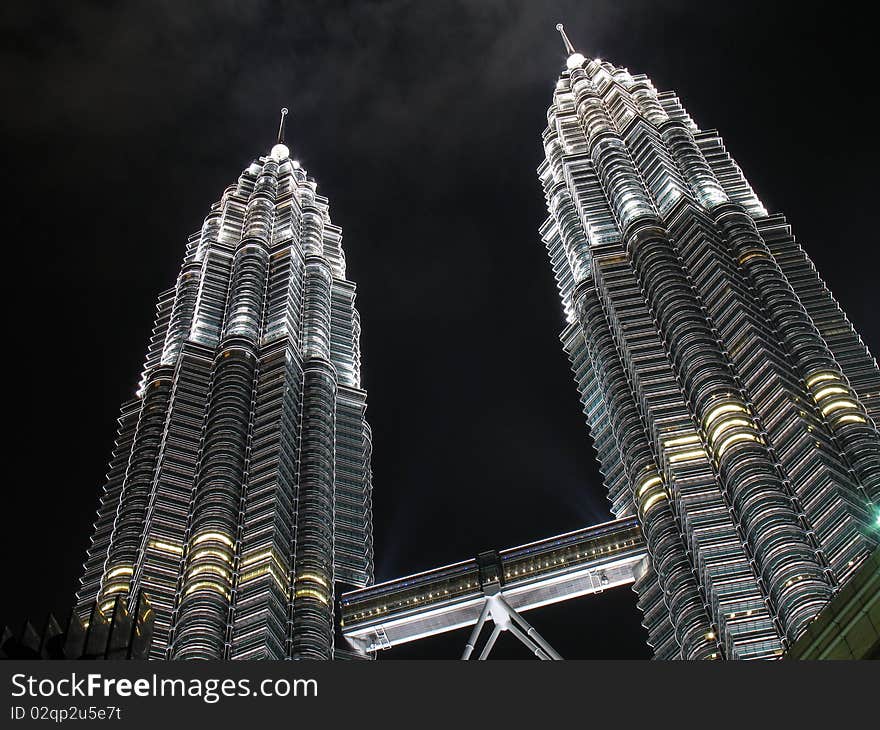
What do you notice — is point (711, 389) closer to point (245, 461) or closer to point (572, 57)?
point (245, 461)

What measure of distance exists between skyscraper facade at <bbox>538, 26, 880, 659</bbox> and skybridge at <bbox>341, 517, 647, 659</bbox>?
2858 mm

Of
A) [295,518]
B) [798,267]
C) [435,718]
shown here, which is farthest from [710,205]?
[435,718]

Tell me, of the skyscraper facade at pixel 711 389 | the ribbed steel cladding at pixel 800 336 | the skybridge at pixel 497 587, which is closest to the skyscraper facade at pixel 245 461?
the skybridge at pixel 497 587

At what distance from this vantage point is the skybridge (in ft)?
251

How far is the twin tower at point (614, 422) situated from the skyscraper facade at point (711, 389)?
16cm

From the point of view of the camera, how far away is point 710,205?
89875 millimetres

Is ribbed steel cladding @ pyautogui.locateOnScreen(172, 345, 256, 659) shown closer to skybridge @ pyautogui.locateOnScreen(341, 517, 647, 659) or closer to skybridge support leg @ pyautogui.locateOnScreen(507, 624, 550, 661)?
skybridge @ pyautogui.locateOnScreen(341, 517, 647, 659)

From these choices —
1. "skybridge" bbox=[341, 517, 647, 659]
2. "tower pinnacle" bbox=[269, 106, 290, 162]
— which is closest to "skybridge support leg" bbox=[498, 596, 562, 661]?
"skybridge" bbox=[341, 517, 647, 659]

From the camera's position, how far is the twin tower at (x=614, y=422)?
209 ft

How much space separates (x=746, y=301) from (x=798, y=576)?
2239 cm

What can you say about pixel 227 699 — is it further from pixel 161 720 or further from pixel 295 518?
pixel 295 518

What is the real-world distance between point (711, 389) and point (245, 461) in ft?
95.0

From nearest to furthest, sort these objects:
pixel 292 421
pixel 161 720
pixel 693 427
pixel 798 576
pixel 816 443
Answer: pixel 161 720
pixel 798 576
pixel 816 443
pixel 693 427
pixel 292 421

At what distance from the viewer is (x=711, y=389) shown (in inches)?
2844
